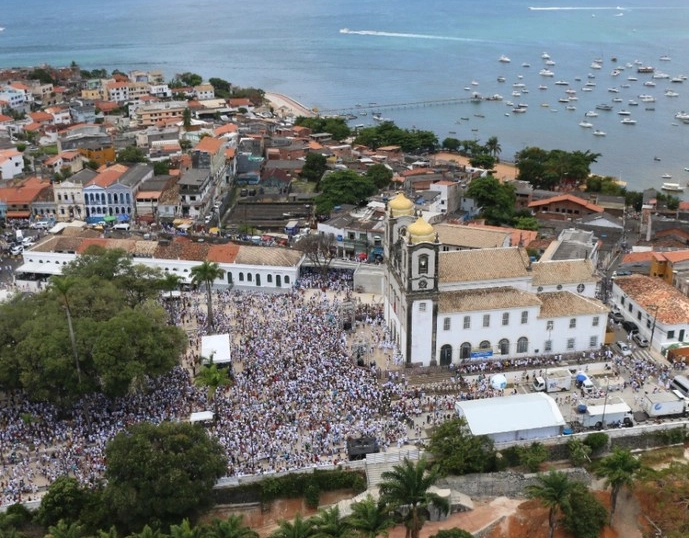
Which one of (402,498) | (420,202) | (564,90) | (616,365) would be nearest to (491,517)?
(402,498)

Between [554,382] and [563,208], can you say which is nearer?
[554,382]

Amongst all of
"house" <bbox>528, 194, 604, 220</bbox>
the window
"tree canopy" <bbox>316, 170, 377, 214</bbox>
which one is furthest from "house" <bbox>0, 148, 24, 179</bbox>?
the window

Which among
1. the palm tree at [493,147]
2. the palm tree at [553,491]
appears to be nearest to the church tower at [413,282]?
the palm tree at [553,491]

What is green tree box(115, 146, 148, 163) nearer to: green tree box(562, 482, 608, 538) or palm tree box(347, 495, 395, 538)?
palm tree box(347, 495, 395, 538)

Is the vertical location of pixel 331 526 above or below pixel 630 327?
above

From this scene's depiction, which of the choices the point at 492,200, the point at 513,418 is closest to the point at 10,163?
the point at 492,200

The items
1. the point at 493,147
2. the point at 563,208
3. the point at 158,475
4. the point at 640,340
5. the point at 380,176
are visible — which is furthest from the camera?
the point at 493,147

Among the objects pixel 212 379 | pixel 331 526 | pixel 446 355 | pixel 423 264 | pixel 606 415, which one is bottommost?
pixel 606 415

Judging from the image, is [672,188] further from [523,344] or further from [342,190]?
[523,344]
